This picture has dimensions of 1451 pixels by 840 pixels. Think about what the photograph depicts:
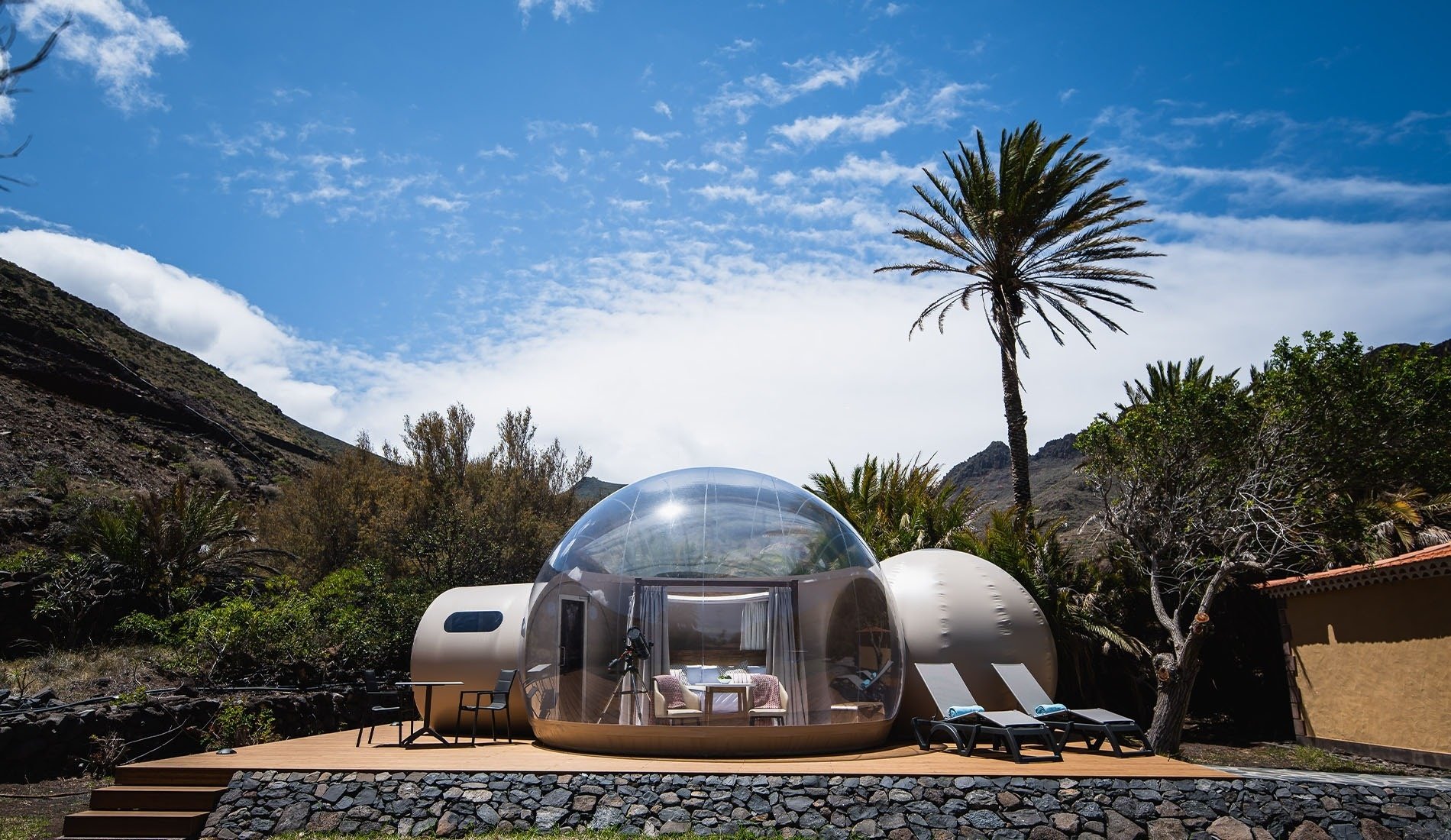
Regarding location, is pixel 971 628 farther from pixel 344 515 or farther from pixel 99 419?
pixel 99 419

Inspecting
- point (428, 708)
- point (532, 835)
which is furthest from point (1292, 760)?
point (428, 708)

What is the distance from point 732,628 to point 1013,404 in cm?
1102

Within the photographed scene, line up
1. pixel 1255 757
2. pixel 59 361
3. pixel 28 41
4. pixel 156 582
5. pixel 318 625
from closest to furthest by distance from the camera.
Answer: pixel 28 41 → pixel 1255 757 → pixel 318 625 → pixel 156 582 → pixel 59 361

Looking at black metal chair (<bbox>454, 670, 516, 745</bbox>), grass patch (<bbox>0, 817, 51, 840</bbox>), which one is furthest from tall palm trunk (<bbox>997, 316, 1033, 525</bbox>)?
grass patch (<bbox>0, 817, 51, 840</bbox>)

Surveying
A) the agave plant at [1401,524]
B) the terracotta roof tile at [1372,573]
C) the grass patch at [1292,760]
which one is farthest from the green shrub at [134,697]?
the agave plant at [1401,524]

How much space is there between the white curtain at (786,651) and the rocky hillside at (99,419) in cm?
1718

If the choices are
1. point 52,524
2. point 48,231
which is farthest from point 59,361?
point 48,231

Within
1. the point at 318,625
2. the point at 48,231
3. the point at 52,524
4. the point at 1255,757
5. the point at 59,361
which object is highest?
the point at 59,361

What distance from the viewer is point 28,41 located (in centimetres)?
448

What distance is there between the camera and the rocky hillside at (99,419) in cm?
2355

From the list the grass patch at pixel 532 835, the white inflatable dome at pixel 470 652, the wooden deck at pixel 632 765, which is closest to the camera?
the grass patch at pixel 532 835

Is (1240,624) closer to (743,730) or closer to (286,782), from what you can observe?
(743,730)

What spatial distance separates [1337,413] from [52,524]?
81.8 feet

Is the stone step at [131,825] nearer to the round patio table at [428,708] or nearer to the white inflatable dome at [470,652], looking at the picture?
the round patio table at [428,708]
